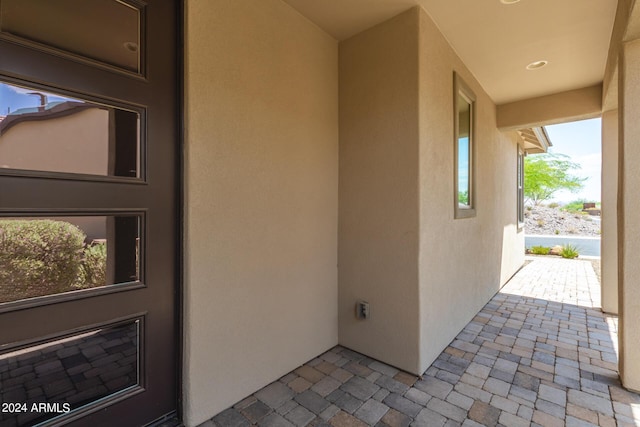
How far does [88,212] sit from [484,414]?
2.66 metres

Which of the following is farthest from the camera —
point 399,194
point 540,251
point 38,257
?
point 540,251

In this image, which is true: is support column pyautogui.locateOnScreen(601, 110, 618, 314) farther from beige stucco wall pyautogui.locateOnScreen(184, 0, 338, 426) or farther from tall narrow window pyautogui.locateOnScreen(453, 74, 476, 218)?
beige stucco wall pyautogui.locateOnScreen(184, 0, 338, 426)

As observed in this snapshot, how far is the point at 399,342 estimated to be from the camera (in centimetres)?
251

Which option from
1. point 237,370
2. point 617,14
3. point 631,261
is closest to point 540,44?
point 617,14

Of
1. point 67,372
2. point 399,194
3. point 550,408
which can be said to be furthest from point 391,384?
point 67,372

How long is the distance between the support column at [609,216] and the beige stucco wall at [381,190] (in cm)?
322

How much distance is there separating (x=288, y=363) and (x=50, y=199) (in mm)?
1938

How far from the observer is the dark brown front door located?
52.3 inches

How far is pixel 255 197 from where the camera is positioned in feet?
7.07

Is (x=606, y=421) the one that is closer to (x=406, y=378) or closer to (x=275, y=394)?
(x=406, y=378)

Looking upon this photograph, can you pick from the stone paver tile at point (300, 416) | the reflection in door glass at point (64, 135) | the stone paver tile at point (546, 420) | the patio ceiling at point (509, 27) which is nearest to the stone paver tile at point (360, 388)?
the stone paver tile at point (300, 416)

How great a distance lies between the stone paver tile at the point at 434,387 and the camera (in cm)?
219

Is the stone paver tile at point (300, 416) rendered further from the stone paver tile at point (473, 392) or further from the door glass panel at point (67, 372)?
the stone paver tile at point (473, 392)

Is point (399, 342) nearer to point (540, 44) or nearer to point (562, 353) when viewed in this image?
point (562, 353)
